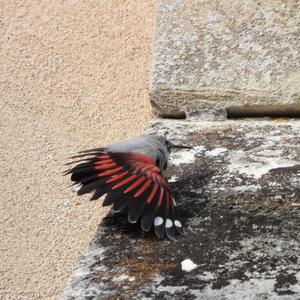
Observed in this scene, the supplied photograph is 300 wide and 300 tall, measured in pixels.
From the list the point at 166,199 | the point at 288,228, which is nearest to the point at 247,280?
the point at 288,228

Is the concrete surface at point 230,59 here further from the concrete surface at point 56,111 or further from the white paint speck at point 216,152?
the white paint speck at point 216,152

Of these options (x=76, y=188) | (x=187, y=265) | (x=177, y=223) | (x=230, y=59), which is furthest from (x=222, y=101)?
(x=187, y=265)

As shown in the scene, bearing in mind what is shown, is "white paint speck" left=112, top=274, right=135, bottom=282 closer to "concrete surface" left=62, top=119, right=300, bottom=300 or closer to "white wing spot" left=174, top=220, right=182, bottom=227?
"concrete surface" left=62, top=119, right=300, bottom=300

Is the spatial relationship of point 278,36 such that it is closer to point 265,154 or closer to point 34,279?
point 265,154

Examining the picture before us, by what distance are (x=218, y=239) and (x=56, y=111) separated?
136 cm

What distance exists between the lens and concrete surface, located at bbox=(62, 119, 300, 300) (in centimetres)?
188

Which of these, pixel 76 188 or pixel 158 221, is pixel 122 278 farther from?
pixel 76 188

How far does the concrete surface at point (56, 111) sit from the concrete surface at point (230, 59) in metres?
0.19

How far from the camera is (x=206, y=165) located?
265cm

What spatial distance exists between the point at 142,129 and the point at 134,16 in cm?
48

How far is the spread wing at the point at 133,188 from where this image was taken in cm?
220

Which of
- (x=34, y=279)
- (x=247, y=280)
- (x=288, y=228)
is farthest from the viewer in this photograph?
(x=34, y=279)

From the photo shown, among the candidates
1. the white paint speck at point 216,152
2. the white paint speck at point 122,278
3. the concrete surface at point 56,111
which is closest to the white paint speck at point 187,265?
the white paint speck at point 122,278

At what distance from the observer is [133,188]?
2.30 metres
